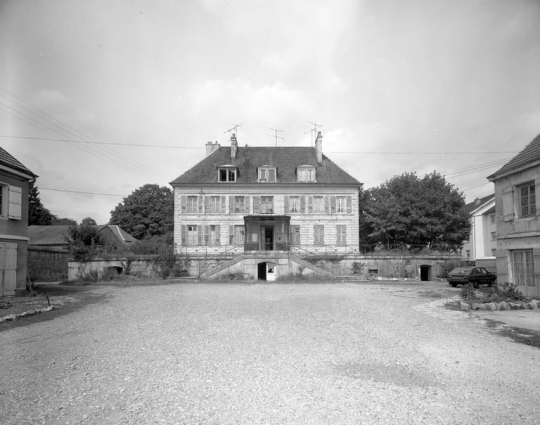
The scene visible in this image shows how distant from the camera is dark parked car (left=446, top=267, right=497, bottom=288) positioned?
24.5m

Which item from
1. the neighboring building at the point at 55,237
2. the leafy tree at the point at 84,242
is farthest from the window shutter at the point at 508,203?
the neighboring building at the point at 55,237

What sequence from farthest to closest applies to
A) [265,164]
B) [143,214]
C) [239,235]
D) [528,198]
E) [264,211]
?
[143,214] → [265,164] → [264,211] → [239,235] → [528,198]

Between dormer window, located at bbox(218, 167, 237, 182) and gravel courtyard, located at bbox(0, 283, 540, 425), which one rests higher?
dormer window, located at bbox(218, 167, 237, 182)

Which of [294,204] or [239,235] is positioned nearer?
[239,235]

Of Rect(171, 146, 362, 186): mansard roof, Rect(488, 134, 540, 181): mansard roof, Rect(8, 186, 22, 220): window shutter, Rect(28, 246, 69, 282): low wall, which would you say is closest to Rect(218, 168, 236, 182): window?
Rect(171, 146, 362, 186): mansard roof

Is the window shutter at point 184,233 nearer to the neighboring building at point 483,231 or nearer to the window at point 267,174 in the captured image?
the window at point 267,174

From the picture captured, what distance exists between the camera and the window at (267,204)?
1444 inches

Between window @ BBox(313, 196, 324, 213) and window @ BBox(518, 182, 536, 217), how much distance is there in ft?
70.0

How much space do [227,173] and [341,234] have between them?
1238 centimetres

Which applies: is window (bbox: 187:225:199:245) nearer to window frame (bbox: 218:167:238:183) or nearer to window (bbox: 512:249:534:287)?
window frame (bbox: 218:167:238:183)

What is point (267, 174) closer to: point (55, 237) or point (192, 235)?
point (192, 235)

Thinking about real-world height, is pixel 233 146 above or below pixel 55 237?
above

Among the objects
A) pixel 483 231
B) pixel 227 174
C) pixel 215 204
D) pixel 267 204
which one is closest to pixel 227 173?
pixel 227 174

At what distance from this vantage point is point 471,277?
24500 millimetres
